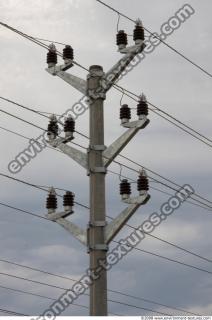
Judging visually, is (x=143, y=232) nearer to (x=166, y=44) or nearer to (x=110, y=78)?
(x=110, y=78)

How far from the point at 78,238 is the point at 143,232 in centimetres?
232

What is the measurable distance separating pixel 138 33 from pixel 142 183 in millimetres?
3638

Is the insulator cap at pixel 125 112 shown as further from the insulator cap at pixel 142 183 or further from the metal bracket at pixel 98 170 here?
the metal bracket at pixel 98 170

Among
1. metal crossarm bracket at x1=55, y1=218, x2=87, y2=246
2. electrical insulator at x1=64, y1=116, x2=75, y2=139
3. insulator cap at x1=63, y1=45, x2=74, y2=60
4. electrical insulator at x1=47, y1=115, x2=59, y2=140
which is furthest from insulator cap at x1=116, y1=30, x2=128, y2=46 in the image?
metal crossarm bracket at x1=55, y1=218, x2=87, y2=246

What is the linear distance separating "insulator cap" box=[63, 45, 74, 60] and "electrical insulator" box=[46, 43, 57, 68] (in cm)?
25

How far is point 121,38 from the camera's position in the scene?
613 inches

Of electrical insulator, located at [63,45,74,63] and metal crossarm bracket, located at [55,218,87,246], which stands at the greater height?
electrical insulator, located at [63,45,74,63]

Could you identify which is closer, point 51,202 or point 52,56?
point 51,202

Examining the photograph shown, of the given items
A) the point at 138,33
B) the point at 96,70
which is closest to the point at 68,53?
the point at 96,70

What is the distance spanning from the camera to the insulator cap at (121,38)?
51.0 ft

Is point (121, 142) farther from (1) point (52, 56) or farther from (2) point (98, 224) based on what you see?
(1) point (52, 56)

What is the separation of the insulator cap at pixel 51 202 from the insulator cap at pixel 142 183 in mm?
2105

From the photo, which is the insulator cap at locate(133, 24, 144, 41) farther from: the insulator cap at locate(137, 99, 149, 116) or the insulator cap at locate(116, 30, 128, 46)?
the insulator cap at locate(137, 99, 149, 116)

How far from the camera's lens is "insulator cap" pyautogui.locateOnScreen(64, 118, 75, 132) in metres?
15.7
